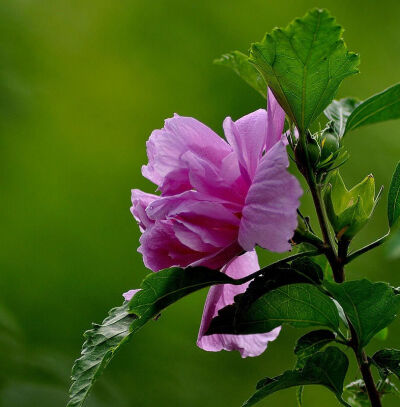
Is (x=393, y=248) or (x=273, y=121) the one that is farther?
(x=393, y=248)

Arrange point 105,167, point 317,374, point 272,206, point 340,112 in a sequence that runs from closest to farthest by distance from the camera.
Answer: point 272,206, point 317,374, point 340,112, point 105,167

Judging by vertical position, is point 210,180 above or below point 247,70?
below

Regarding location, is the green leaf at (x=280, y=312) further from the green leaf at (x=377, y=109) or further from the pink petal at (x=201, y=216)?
the green leaf at (x=377, y=109)

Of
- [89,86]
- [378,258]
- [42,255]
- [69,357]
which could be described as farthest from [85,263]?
[378,258]

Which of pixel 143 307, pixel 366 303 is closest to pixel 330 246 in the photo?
pixel 366 303

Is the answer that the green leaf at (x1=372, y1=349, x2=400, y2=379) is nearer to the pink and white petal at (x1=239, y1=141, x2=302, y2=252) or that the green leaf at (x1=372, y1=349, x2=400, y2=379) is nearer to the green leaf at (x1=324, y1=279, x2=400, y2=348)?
the green leaf at (x1=324, y1=279, x2=400, y2=348)

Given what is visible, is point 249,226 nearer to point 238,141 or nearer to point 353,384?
point 238,141

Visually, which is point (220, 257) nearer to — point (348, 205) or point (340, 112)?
point (348, 205)
